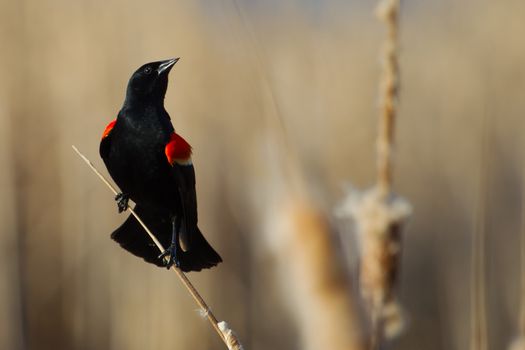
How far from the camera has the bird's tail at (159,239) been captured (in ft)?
1.80

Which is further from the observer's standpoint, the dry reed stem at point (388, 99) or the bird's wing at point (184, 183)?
the dry reed stem at point (388, 99)

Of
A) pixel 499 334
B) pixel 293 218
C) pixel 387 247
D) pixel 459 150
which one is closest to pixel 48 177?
pixel 459 150

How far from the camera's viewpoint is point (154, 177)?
563 millimetres

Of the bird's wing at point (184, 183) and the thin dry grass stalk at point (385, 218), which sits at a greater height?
the bird's wing at point (184, 183)

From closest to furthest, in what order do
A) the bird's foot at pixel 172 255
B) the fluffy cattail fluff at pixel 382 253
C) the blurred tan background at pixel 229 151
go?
the bird's foot at pixel 172 255
the fluffy cattail fluff at pixel 382 253
the blurred tan background at pixel 229 151

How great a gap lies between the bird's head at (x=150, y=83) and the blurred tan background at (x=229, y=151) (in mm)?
1501

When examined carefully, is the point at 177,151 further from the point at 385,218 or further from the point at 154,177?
the point at 385,218

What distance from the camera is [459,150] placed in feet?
11.8

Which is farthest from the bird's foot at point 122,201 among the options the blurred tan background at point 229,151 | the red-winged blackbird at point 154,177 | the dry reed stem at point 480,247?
the blurred tan background at point 229,151

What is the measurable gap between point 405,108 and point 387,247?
3085 mm

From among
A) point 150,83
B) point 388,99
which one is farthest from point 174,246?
point 388,99

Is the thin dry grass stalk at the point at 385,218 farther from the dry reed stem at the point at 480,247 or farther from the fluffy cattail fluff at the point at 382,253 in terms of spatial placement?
the dry reed stem at the point at 480,247

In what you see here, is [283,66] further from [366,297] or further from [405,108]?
[366,297]

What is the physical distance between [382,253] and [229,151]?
277 cm
